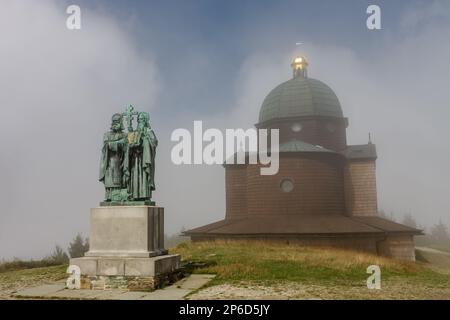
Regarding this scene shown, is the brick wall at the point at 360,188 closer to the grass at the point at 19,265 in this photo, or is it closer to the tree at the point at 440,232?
the grass at the point at 19,265

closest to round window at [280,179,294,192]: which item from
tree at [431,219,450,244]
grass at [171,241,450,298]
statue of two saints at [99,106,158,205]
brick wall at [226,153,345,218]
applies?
brick wall at [226,153,345,218]

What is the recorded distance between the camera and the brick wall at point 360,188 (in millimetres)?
34719

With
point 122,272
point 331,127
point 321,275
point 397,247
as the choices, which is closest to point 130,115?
point 122,272

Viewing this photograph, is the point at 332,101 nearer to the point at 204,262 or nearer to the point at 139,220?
the point at 204,262

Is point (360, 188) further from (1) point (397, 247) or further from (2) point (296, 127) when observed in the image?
(2) point (296, 127)

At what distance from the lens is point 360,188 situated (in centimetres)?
3497

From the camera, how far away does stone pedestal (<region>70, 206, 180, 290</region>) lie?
33.4 ft

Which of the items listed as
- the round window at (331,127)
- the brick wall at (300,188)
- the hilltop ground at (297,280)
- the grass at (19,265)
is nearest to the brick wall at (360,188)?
the brick wall at (300,188)

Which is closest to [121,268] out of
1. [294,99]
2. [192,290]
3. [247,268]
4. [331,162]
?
[192,290]

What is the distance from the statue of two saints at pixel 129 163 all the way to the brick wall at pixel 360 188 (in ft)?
89.2

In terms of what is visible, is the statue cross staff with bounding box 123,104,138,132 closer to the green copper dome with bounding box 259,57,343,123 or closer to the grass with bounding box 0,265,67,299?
the grass with bounding box 0,265,67,299

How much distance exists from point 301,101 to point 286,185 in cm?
1049

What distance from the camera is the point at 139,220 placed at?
420 inches
